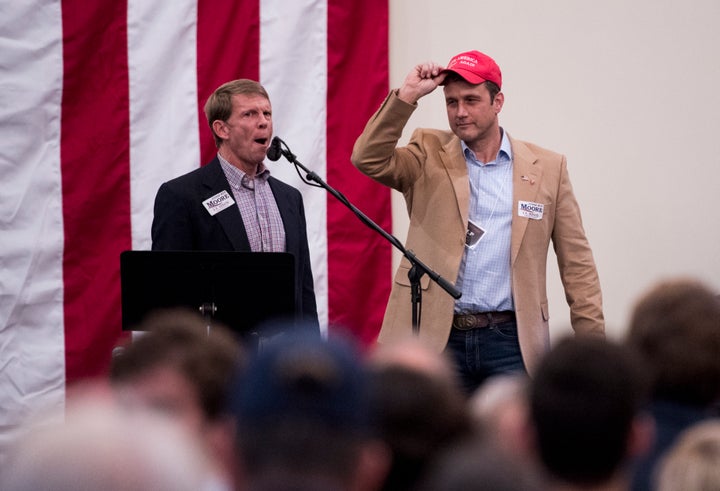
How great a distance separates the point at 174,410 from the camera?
133 cm

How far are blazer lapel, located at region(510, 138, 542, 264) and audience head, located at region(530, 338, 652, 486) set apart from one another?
89.8 inches

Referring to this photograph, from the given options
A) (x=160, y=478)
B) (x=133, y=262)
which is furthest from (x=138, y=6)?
(x=160, y=478)

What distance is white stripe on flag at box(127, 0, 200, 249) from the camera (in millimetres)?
4562

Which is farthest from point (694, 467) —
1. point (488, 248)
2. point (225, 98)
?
point (225, 98)

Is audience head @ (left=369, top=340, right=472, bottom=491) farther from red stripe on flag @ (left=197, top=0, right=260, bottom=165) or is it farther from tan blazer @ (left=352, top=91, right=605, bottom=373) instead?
red stripe on flag @ (left=197, top=0, right=260, bottom=165)

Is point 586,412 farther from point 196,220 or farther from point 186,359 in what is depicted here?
point 196,220

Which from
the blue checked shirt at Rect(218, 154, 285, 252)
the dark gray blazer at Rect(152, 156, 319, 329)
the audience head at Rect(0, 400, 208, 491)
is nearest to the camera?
the audience head at Rect(0, 400, 208, 491)

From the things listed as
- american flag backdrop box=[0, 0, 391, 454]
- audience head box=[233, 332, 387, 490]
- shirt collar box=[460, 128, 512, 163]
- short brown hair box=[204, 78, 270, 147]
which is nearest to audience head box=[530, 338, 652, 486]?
audience head box=[233, 332, 387, 490]

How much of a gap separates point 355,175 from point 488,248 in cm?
143

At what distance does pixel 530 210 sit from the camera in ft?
11.8

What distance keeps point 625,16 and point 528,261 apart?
199 cm

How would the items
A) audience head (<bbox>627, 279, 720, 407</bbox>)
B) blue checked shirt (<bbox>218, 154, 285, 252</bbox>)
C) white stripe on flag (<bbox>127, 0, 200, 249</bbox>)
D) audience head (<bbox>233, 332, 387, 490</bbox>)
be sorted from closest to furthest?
1. audience head (<bbox>233, 332, 387, 490</bbox>)
2. audience head (<bbox>627, 279, 720, 407</bbox>)
3. blue checked shirt (<bbox>218, 154, 285, 252</bbox>)
4. white stripe on flag (<bbox>127, 0, 200, 249</bbox>)

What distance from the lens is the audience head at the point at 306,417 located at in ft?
3.25

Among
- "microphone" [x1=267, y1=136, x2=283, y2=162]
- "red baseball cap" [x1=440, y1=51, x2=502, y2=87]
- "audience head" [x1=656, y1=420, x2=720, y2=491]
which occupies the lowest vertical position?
"audience head" [x1=656, y1=420, x2=720, y2=491]
